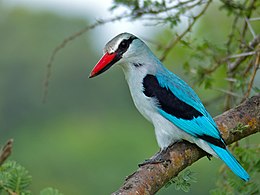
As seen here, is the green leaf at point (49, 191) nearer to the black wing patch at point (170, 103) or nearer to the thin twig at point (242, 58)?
the black wing patch at point (170, 103)

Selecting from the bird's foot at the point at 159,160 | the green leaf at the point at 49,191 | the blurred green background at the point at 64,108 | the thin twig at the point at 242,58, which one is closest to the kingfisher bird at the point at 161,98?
the bird's foot at the point at 159,160

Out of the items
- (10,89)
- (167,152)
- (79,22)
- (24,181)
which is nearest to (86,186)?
(79,22)

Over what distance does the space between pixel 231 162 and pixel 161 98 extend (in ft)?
1.56

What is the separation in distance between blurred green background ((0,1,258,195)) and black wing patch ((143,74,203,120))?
793cm

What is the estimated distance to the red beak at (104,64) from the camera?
3.26 m

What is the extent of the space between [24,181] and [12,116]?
1258cm

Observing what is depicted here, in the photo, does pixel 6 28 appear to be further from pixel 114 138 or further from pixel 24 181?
pixel 24 181

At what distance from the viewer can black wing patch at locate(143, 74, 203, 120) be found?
3371 millimetres

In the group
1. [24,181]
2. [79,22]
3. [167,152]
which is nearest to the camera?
[24,181]

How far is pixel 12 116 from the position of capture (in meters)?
14.7

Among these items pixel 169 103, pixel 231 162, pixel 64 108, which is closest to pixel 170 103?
pixel 169 103

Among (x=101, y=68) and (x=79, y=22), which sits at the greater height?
(x=79, y=22)

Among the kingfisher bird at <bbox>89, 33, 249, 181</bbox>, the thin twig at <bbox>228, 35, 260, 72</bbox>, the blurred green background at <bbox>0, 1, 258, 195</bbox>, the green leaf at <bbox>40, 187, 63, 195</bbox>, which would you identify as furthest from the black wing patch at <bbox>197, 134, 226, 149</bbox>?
the blurred green background at <bbox>0, 1, 258, 195</bbox>

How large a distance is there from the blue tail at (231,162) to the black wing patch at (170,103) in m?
0.23
